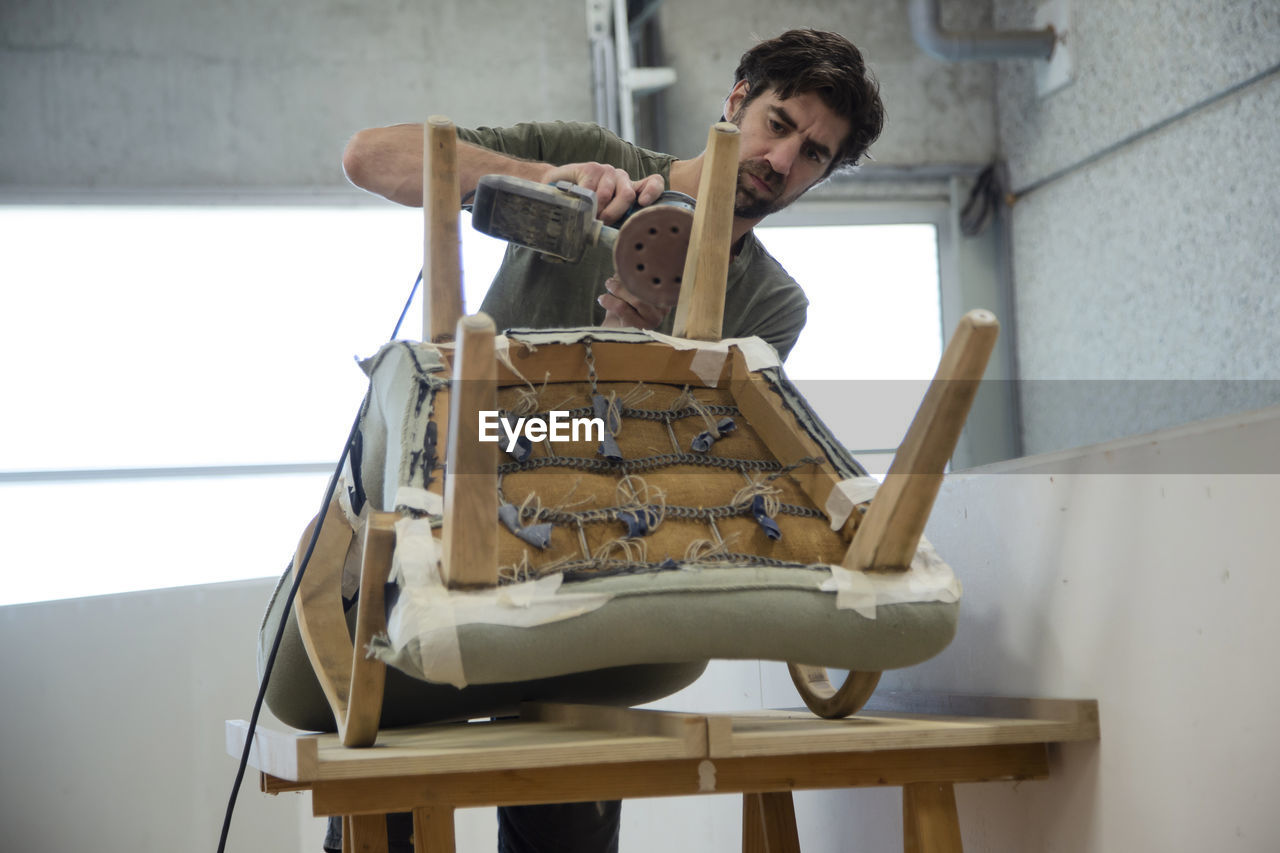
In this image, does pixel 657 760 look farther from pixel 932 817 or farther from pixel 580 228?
pixel 580 228

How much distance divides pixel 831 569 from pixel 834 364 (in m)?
3.15

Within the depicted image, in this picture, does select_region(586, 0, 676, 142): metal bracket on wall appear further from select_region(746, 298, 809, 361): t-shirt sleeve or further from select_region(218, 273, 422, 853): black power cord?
select_region(218, 273, 422, 853): black power cord

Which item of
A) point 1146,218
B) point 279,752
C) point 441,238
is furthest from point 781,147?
point 1146,218

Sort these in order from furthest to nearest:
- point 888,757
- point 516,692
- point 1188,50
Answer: point 1188,50 < point 516,692 < point 888,757

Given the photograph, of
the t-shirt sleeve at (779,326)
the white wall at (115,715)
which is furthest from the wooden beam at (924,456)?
the white wall at (115,715)

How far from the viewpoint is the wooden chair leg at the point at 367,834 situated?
103 centimetres

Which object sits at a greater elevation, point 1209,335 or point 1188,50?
point 1188,50

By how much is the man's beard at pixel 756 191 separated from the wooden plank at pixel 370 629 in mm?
919

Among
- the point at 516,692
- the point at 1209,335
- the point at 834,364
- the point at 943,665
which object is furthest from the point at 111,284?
the point at 1209,335

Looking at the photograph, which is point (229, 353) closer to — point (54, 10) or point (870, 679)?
point (54, 10)

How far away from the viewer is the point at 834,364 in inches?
157

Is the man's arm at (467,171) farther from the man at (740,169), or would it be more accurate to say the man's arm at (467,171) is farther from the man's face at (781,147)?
the man's face at (781,147)

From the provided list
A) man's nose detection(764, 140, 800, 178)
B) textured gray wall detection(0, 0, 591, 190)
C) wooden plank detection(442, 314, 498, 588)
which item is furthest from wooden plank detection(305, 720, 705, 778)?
textured gray wall detection(0, 0, 591, 190)

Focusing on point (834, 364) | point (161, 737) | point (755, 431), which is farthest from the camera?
point (834, 364)
